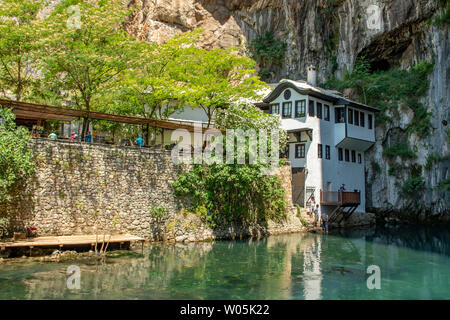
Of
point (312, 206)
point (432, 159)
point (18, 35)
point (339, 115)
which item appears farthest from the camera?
point (432, 159)

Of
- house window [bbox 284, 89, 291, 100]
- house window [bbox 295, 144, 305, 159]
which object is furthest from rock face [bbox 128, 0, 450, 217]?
house window [bbox 284, 89, 291, 100]

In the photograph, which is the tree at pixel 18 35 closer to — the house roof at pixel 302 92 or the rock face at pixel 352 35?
the house roof at pixel 302 92

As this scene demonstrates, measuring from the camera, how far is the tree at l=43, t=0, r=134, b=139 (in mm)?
22719

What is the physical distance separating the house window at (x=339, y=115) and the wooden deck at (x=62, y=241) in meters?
23.7

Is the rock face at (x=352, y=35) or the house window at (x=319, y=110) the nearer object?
the house window at (x=319, y=110)

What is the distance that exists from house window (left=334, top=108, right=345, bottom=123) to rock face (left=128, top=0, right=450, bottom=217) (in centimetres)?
591

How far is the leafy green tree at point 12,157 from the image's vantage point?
59.3 ft

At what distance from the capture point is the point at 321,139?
118ft

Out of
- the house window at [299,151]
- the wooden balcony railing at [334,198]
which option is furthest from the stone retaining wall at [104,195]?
the house window at [299,151]

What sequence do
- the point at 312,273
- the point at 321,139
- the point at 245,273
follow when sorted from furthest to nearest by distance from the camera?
the point at 321,139 < the point at 312,273 < the point at 245,273

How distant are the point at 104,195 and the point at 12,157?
495 cm

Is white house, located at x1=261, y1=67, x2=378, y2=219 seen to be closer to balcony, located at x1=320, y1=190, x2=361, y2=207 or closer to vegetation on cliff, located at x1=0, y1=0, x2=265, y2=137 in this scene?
balcony, located at x1=320, y1=190, x2=361, y2=207

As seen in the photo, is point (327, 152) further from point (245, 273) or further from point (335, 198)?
point (245, 273)

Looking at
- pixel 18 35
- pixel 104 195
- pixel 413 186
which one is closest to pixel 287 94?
pixel 413 186
